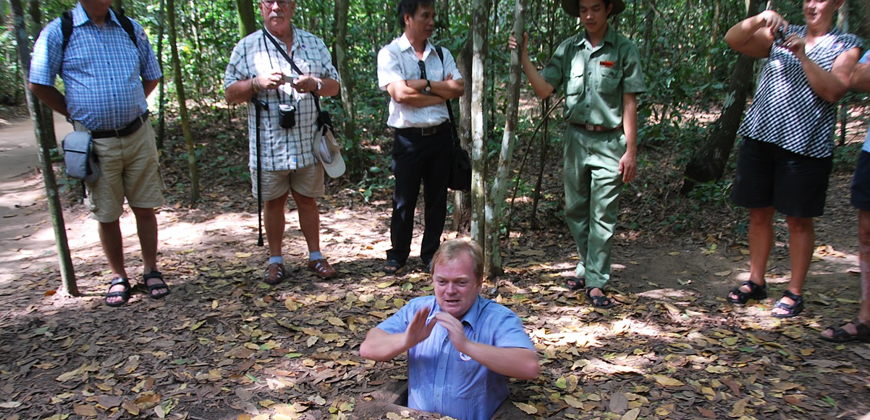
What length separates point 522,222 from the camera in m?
6.14

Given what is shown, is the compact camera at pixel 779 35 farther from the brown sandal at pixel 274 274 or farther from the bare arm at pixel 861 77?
the brown sandal at pixel 274 274

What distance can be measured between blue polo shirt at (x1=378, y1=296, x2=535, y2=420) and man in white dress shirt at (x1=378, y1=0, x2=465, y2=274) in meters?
1.92

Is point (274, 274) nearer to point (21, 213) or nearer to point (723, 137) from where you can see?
point (21, 213)

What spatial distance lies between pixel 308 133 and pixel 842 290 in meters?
4.18

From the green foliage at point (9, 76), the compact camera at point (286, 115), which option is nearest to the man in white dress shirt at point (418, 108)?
the compact camera at point (286, 115)

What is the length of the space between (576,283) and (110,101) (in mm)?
3585

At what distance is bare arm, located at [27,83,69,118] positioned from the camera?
3.77m

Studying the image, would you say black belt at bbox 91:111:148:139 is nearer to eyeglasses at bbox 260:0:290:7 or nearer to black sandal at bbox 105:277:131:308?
black sandal at bbox 105:277:131:308

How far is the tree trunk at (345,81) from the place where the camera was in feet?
24.0

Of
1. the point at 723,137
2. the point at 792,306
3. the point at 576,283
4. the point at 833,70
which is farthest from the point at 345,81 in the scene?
the point at 792,306

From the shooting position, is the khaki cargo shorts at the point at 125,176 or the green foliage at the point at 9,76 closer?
the khaki cargo shorts at the point at 125,176

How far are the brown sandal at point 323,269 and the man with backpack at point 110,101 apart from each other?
1.14 m

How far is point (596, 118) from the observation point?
4078 millimetres

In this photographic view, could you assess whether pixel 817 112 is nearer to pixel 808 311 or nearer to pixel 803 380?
pixel 808 311
